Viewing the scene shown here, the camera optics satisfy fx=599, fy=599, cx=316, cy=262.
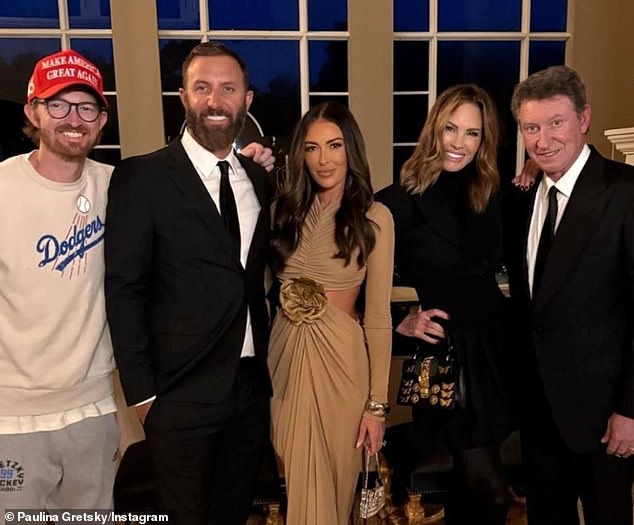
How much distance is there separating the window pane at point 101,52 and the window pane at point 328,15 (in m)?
1.65

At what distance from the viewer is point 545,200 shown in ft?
5.82

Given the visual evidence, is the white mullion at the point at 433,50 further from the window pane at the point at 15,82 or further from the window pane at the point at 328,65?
the window pane at the point at 15,82

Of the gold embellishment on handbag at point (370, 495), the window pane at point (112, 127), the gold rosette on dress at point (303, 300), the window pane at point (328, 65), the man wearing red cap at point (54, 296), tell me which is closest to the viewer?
the man wearing red cap at point (54, 296)

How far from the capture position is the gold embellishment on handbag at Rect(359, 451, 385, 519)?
182cm

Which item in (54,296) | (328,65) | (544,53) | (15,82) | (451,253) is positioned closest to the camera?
(54,296)

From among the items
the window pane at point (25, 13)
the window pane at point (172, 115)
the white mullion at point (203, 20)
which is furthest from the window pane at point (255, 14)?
the window pane at point (25, 13)

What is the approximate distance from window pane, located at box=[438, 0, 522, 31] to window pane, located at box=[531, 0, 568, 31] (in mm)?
136

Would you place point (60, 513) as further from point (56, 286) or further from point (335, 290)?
point (335, 290)

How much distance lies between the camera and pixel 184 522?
5.57 ft

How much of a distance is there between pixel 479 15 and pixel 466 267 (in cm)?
410

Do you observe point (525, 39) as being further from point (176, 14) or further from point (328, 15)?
point (176, 14)

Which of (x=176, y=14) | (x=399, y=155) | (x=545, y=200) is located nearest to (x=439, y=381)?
(x=545, y=200)

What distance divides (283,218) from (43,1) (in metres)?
4.08

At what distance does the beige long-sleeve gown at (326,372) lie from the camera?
1728 millimetres
